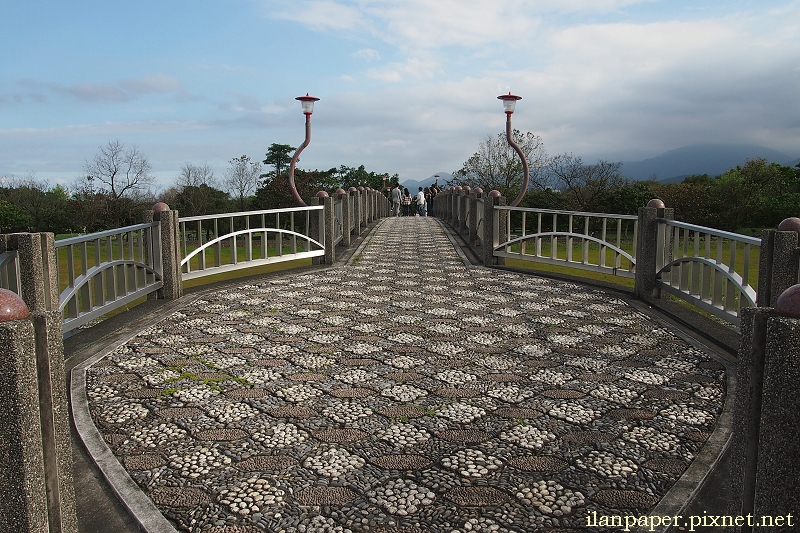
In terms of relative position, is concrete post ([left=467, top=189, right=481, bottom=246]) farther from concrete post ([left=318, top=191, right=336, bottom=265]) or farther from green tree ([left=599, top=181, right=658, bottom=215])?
green tree ([left=599, top=181, right=658, bottom=215])

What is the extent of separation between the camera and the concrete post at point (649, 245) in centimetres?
702

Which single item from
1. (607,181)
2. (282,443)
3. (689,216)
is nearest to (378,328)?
(282,443)

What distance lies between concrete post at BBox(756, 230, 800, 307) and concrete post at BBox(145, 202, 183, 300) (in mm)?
5835

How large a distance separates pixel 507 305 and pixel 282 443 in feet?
13.8

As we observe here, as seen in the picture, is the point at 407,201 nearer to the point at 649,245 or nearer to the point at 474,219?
the point at 474,219

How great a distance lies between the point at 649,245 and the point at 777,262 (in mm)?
3067

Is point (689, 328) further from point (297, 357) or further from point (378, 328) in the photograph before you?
point (297, 357)

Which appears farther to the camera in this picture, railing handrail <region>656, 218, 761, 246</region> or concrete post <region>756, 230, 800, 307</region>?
railing handrail <region>656, 218, 761, 246</region>

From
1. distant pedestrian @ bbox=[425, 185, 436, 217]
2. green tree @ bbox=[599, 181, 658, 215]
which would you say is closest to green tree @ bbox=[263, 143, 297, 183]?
distant pedestrian @ bbox=[425, 185, 436, 217]

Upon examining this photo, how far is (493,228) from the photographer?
1051cm

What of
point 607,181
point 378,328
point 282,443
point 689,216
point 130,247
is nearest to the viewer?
point 282,443

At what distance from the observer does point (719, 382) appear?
4164 mm

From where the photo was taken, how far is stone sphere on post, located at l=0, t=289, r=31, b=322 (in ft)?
6.18

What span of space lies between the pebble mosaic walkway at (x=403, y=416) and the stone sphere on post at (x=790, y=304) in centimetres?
109
